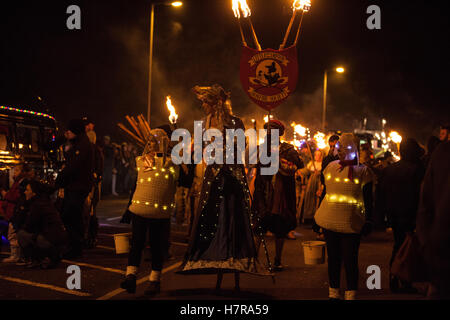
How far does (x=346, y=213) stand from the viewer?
17.9 feet

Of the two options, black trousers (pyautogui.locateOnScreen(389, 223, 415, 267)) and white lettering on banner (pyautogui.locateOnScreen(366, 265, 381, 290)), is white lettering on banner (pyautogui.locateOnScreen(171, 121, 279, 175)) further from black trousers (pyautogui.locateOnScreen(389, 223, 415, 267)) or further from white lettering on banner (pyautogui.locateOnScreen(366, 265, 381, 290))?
white lettering on banner (pyautogui.locateOnScreen(366, 265, 381, 290))

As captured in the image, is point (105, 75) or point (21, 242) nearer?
point (21, 242)

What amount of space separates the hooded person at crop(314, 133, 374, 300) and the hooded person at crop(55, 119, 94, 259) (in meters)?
4.02

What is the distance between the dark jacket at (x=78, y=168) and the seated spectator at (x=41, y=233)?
14.9 inches

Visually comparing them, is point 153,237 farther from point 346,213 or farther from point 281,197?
point 281,197

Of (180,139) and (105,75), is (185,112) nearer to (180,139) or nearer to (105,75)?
(105,75)

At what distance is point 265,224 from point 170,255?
1.90 metres

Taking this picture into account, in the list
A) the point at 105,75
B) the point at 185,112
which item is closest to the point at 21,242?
the point at 105,75

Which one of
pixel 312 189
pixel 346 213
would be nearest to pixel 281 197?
pixel 346 213

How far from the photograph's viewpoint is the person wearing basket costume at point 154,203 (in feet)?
19.8

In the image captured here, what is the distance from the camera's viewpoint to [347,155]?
5.56m

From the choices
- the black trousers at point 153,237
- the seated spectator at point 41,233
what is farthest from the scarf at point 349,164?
the seated spectator at point 41,233

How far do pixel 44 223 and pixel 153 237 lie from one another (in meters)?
2.36
